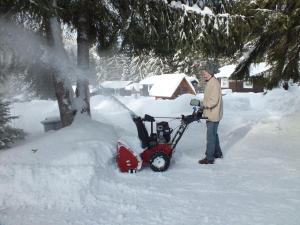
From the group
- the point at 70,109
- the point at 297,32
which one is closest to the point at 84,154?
the point at 70,109

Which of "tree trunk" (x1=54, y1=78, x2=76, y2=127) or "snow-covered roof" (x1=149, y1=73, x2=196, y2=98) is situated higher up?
"tree trunk" (x1=54, y1=78, x2=76, y2=127)

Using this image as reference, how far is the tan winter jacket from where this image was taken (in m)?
8.29

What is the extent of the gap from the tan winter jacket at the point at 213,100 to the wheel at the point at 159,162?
1.46 m

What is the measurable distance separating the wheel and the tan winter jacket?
4.78 feet

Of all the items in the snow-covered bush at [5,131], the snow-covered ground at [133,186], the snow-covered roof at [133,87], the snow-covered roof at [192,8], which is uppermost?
the snow-covered roof at [192,8]

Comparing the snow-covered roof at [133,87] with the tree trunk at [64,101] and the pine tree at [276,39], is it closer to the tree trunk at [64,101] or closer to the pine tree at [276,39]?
the pine tree at [276,39]

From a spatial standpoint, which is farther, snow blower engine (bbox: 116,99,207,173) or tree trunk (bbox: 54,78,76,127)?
tree trunk (bbox: 54,78,76,127)

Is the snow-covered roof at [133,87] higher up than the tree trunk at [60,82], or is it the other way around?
the tree trunk at [60,82]

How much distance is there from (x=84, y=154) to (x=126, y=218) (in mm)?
2175

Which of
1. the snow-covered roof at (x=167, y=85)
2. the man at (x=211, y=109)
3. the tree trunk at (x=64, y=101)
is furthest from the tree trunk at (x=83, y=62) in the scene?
the snow-covered roof at (x=167, y=85)

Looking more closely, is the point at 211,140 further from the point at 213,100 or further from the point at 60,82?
the point at 60,82

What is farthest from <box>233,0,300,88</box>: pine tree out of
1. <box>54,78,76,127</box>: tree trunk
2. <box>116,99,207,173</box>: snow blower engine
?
<box>54,78,76,127</box>: tree trunk

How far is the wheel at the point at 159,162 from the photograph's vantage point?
24.8 ft

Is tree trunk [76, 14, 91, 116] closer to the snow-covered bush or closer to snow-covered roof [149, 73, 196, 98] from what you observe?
the snow-covered bush
